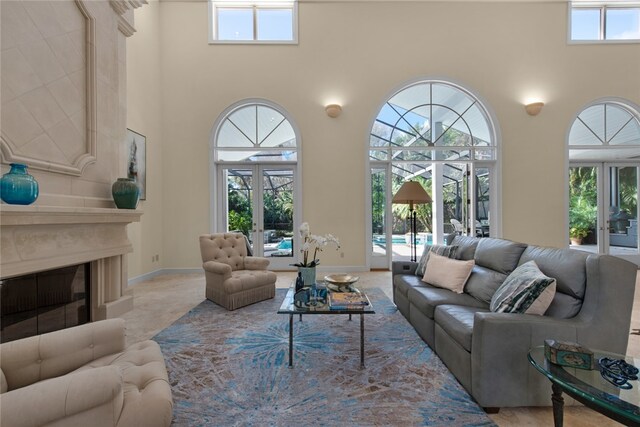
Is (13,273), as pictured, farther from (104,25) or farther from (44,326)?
(104,25)

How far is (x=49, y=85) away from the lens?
2617 millimetres

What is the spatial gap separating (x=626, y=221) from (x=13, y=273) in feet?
30.5

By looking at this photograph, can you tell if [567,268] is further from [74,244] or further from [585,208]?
[585,208]

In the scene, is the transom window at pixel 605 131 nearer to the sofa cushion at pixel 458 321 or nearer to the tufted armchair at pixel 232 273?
the sofa cushion at pixel 458 321

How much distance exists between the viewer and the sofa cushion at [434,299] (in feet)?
8.16

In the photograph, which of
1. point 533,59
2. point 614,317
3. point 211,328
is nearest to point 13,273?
point 211,328

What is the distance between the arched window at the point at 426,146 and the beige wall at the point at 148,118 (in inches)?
163

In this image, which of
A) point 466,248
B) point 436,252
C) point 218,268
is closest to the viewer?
point 466,248

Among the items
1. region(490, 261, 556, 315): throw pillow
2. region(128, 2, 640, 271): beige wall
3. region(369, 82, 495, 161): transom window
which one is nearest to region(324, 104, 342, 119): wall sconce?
region(128, 2, 640, 271): beige wall

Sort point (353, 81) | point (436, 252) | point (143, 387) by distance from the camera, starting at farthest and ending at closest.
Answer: point (353, 81), point (436, 252), point (143, 387)

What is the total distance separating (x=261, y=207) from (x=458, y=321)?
4480 millimetres

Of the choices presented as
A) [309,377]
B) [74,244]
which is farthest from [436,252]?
[74,244]

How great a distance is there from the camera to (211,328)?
303 cm

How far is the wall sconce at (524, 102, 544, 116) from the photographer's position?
561cm
